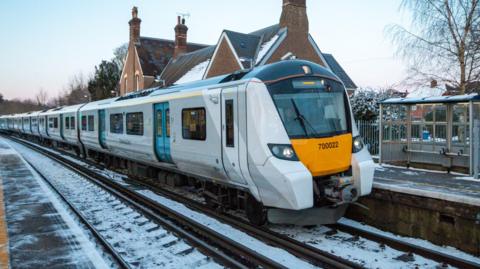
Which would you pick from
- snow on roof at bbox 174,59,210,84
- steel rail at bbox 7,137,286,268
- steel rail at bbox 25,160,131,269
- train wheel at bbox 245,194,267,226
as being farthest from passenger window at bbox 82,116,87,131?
train wheel at bbox 245,194,267,226

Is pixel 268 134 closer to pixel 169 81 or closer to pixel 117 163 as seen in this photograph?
pixel 117 163

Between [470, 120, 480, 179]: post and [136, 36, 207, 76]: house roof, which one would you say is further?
[136, 36, 207, 76]: house roof

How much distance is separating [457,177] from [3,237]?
9.50 meters

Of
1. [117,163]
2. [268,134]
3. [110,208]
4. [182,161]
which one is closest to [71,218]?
[110,208]

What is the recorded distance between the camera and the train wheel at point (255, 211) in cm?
755

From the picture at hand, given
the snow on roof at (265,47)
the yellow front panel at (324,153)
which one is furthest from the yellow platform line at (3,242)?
the snow on roof at (265,47)

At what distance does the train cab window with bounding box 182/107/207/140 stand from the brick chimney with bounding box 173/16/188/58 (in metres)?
34.5

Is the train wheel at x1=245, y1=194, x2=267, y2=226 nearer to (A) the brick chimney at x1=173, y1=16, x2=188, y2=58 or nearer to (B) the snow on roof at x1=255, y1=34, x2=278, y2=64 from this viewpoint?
(B) the snow on roof at x1=255, y1=34, x2=278, y2=64

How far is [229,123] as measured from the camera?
763 centimetres

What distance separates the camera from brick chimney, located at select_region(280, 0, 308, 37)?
29.1m

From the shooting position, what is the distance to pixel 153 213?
8.93 metres

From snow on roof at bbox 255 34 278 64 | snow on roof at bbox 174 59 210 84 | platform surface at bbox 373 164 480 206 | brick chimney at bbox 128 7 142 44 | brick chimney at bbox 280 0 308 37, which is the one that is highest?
brick chimney at bbox 128 7 142 44

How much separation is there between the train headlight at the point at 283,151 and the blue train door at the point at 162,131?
172 inches

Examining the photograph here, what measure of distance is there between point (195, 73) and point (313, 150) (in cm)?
2669
